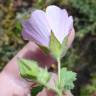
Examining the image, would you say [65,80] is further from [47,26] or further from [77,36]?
[77,36]

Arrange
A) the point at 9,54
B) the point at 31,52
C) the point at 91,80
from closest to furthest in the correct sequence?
the point at 31,52
the point at 9,54
the point at 91,80

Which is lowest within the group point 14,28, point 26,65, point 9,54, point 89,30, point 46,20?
point 26,65

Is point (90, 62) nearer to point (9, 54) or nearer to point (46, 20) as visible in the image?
point (9, 54)

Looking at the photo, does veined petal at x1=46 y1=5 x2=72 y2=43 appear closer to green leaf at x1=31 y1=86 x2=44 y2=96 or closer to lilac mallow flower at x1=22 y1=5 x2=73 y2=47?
lilac mallow flower at x1=22 y1=5 x2=73 y2=47

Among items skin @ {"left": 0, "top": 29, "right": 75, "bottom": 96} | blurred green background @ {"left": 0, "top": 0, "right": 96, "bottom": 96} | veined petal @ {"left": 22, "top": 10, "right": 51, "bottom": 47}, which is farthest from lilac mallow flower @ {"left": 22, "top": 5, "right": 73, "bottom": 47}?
blurred green background @ {"left": 0, "top": 0, "right": 96, "bottom": 96}

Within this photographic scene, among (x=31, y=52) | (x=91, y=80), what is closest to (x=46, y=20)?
(x=31, y=52)

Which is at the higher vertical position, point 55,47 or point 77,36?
point 77,36

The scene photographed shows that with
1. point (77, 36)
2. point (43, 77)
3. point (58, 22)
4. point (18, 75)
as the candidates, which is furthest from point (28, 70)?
point (77, 36)
